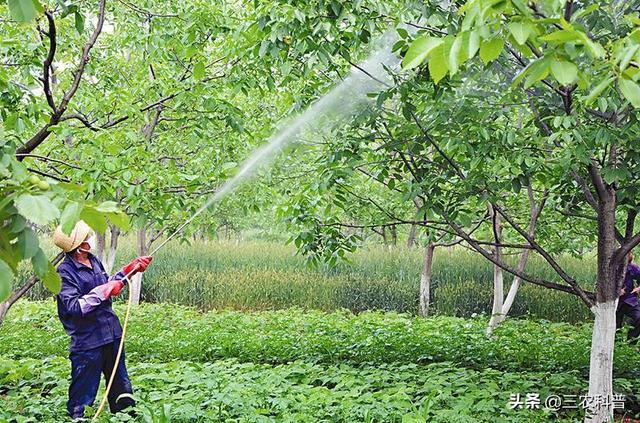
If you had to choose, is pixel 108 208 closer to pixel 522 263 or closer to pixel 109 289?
pixel 109 289

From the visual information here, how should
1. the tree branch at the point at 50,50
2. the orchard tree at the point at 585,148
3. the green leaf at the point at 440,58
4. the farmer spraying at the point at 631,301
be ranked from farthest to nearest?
the farmer spraying at the point at 631,301 → the tree branch at the point at 50,50 → the orchard tree at the point at 585,148 → the green leaf at the point at 440,58

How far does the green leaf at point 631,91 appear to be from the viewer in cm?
131

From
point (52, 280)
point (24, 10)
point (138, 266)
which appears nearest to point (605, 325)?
point (138, 266)

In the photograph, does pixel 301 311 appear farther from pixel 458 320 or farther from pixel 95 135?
pixel 95 135

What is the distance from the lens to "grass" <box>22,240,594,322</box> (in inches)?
397

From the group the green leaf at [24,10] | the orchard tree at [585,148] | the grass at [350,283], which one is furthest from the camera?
the grass at [350,283]

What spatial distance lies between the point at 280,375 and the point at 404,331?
8.08 ft

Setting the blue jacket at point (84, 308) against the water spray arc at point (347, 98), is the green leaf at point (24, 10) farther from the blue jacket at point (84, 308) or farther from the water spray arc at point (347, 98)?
the blue jacket at point (84, 308)

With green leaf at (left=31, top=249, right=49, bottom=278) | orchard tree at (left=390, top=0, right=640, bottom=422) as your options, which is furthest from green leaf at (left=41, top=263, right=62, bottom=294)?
orchard tree at (left=390, top=0, right=640, bottom=422)

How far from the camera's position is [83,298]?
3676mm

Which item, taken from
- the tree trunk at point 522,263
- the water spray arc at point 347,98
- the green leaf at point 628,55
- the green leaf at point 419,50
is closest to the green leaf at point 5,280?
the green leaf at point 419,50

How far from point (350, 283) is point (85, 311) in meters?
7.32

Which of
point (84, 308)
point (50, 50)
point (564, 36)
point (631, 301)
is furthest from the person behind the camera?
point (631, 301)

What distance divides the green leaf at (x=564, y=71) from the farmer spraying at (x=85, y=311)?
2834 mm
